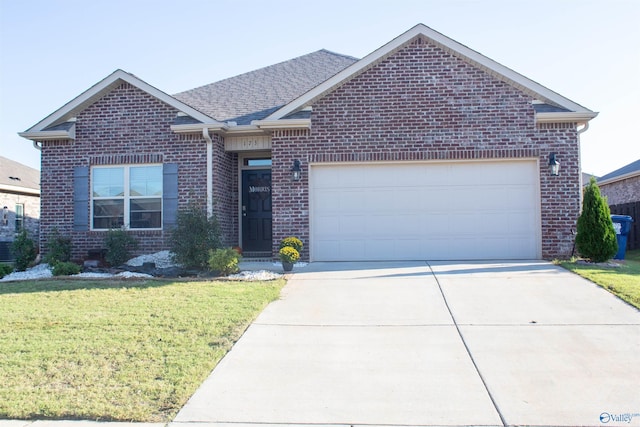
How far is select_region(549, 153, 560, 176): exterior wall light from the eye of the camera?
36.4 feet

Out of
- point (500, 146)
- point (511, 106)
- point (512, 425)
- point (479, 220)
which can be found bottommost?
point (512, 425)

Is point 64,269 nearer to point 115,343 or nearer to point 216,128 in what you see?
point 216,128

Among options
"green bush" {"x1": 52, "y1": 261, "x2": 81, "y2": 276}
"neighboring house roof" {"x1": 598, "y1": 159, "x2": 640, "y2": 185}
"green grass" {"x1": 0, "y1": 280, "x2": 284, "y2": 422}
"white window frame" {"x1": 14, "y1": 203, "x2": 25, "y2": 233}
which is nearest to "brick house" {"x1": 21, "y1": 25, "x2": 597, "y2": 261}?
"green bush" {"x1": 52, "y1": 261, "x2": 81, "y2": 276}

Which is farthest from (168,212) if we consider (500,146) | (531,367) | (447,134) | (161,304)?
(531,367)

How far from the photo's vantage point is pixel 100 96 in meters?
12.5

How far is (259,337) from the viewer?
20.4 ft

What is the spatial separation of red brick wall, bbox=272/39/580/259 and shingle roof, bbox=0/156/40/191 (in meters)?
13.5

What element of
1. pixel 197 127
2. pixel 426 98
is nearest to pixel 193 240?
pixel 197 127

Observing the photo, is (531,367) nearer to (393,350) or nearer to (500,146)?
(393,350)

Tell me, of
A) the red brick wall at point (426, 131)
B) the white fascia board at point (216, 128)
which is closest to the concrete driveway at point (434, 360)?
the red brick wall at point (426, 131)

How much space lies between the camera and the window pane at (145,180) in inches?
487

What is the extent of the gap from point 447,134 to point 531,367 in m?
7.06

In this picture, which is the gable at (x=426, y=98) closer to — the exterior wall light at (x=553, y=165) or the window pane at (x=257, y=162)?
the exterior wall light at (x=553, y=165)

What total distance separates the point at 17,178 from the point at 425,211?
16980 mm
